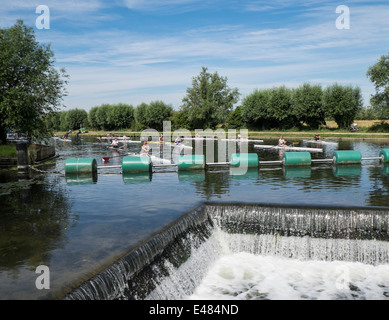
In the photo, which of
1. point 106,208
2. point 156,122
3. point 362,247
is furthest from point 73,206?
point 156,122

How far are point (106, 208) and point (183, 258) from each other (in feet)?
16.8

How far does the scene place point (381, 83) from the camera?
7462 centimetres

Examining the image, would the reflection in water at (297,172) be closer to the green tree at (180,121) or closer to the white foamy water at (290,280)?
the white foamy water at (290,280)

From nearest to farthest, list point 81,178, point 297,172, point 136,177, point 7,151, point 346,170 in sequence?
point 81,178 → point 136,177 → point 297,172 → point 346,170 → point 7,151

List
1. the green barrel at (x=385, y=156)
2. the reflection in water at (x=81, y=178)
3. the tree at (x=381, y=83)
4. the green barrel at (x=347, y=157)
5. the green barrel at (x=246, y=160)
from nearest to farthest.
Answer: the reflection in water at (x=81, y=178)
the green barrel at (x=246, y=160)
the green barrel at (x=347, y=157)
the green barrel at (x=385, y=156)
the tree at (x=381, y=83)

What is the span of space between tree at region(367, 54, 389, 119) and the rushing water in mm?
55232

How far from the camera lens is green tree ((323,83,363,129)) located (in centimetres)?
7769

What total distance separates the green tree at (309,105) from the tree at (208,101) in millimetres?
26069

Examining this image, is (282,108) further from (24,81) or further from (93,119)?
(93,119)

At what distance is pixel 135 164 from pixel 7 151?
1404 centimetres

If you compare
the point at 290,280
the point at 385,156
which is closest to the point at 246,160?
the point at 385,156

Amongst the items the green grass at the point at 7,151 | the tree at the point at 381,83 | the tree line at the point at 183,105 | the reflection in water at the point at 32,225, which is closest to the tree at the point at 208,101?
the tree line at the point at 183,105

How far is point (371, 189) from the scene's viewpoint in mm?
18172

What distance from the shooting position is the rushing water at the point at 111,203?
904 centimetres
